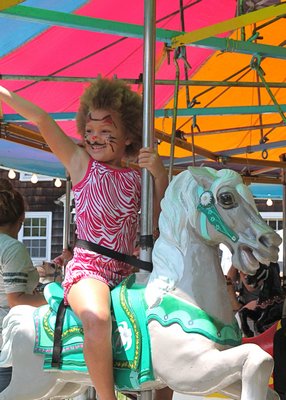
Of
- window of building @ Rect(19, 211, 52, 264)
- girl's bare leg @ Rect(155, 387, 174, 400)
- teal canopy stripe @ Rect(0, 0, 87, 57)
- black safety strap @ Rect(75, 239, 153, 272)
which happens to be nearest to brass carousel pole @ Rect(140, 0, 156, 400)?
black safety strap @ Rect(75, 239, 153, 272)

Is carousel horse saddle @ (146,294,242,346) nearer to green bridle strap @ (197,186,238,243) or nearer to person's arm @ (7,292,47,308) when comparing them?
green bridle strap @ (197,186,238,243)

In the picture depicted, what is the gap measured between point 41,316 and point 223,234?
0.85 metres

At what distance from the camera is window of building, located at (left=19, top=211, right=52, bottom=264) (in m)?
17.0

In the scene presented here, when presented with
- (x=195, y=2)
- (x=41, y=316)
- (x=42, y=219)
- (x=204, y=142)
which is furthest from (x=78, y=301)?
(x=42, y=219)

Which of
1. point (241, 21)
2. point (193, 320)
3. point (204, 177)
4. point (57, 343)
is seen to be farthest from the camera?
point (241, 21)

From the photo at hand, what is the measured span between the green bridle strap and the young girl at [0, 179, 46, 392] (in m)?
1.04

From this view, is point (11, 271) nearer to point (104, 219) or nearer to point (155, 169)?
point (104, 219)

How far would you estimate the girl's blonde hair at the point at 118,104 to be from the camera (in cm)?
279

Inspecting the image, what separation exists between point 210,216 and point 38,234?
15.3 meters

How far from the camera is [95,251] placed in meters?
2.56

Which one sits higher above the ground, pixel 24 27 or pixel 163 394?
pixel 24 27

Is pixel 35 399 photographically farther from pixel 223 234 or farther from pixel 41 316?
pixel 223 234

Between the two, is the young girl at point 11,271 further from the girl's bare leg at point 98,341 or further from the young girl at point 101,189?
the girl's bare leg at point 98,341

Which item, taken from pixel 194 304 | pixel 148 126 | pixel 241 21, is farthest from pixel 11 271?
pixel 241 21
